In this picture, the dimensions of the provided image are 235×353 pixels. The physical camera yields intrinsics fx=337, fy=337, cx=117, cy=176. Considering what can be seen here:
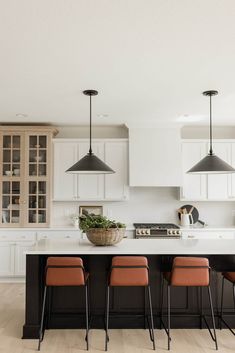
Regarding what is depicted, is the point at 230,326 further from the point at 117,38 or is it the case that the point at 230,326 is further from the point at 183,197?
the point at 117,38

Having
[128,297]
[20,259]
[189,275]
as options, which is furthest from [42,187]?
[189,275]

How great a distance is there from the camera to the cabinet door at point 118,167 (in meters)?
5.96

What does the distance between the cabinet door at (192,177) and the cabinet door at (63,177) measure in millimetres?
1938

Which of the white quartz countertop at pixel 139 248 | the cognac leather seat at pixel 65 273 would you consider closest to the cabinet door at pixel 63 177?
the white quartz countertop at pixel 139 248

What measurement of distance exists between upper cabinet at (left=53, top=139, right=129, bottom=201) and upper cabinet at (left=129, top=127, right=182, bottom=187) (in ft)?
0.62

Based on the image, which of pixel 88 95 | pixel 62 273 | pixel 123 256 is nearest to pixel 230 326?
pixel 123 256

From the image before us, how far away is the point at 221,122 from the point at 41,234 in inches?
145

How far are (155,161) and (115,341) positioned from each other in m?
3.20

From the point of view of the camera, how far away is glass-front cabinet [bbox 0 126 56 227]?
5.80m

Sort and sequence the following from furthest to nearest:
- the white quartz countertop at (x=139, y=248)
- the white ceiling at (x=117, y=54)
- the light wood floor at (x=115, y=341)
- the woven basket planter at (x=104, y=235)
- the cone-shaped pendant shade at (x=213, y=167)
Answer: the cone-shaped pendant shade at (x=213, y=167) < the woven basket planter at (x=104, y=235) < the white quartz countertop at (x=139, y=248) < the light wood floor at (x=115, y=341) < the white ceiling at (x=117, y=54)

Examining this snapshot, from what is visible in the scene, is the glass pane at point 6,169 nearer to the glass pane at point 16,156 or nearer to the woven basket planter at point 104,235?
the glass pane at point 16,156

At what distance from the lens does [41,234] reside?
5680mm

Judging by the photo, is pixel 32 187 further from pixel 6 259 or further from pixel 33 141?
pixel 6 259

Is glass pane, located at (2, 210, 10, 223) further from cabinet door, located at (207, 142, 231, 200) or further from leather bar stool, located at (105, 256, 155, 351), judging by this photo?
cabinet door, located at (207, 142, 231, 200)
